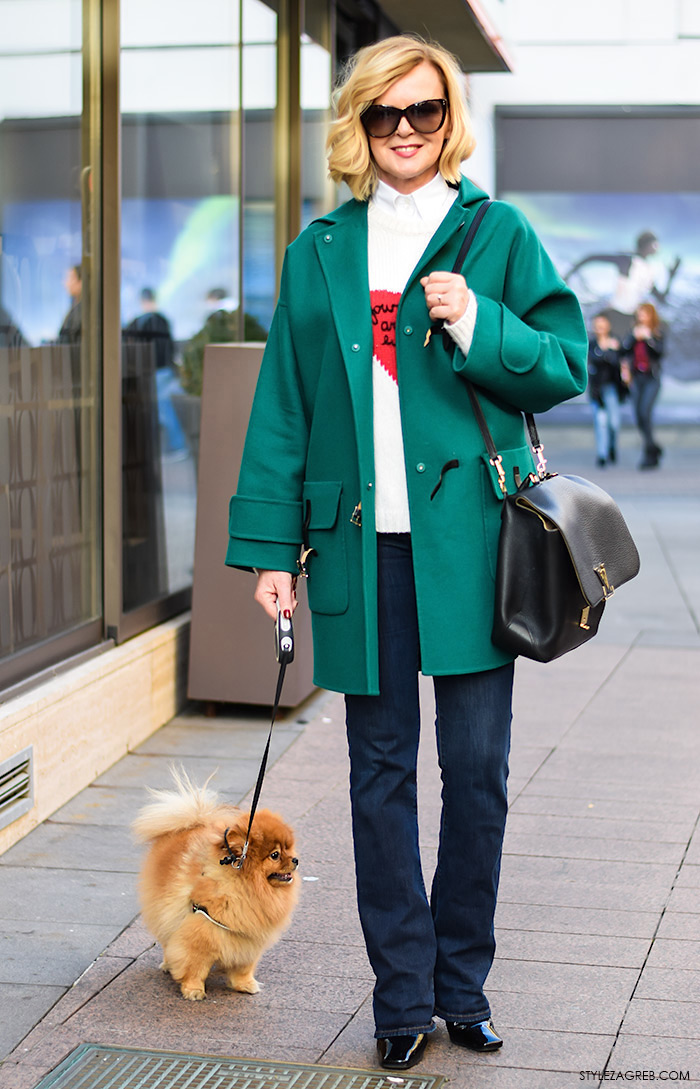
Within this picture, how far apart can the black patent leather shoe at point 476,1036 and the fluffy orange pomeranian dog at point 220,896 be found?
1.54 ft

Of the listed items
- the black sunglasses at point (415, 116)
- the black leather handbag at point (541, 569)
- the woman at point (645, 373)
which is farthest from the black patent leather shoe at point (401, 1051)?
the woman at point (645, 373)

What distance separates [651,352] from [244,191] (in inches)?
478

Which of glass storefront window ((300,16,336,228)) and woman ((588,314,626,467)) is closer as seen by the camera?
glass storefront window ((300,16,336,228))

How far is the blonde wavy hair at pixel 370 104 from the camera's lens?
298 centimetres

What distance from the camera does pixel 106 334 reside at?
5.59 m

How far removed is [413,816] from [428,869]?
1231 mm

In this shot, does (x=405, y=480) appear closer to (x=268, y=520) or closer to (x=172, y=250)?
(x=268, y=520)

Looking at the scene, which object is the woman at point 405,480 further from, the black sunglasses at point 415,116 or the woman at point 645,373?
the woman at point 645,373

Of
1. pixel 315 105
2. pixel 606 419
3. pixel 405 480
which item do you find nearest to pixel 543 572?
pixel 405 480

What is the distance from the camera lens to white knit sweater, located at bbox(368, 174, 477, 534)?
9.89 ft

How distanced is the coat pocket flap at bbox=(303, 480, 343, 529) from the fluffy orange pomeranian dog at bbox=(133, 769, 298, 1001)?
0.74 meters

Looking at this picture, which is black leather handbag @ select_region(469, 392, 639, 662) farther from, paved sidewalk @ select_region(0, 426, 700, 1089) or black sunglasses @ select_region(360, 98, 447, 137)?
paved sidewalk @ select_region(0, 426, 700, 1089)

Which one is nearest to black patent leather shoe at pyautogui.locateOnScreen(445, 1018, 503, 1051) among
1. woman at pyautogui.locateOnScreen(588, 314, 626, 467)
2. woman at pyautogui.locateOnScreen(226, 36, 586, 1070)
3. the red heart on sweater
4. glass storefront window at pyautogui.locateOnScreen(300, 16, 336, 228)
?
woman at pyautogui.locateOnScreen(226, 36, 586, 1070)

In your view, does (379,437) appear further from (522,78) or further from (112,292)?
(522,78)
